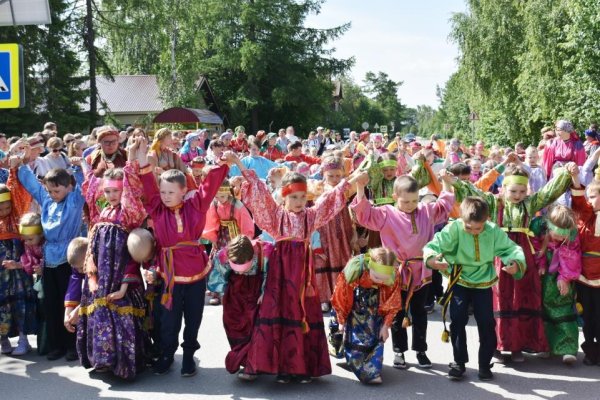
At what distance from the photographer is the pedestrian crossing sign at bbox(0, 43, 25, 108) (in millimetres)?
5898

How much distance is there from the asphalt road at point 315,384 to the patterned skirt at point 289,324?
0.65ft

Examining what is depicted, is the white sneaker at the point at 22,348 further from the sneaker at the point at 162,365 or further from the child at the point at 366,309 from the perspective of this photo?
the child at the point at 366,309

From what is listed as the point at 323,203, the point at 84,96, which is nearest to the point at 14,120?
the point at 84,96

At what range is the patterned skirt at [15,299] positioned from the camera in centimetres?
581

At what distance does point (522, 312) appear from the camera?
548 cm

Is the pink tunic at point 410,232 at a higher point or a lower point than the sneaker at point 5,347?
higher

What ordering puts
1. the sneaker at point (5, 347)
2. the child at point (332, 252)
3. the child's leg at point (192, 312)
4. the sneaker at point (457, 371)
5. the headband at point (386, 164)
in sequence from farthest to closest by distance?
the headband at point (386, 164) → the child at point (332, 252) → the sneaker at point (5, 347) → the child's leg at point (192, 312) → the sneaker at point (457, 371)

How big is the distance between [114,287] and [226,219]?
8.72 ft

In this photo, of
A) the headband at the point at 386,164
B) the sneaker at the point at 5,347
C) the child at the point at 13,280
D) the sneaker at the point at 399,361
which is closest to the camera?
the sneaker at the point at 399,361

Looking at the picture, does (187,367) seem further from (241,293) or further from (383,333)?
(383,333)

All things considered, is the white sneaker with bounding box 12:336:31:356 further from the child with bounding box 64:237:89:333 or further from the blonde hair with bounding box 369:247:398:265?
the blonde hair with bounding box 369:247:398:265

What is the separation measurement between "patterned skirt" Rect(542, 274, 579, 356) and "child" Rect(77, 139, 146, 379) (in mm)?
3411

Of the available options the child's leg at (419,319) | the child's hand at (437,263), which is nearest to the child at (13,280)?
the child's leg at (419,319)

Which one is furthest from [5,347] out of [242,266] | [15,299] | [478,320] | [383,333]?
[478,320]
